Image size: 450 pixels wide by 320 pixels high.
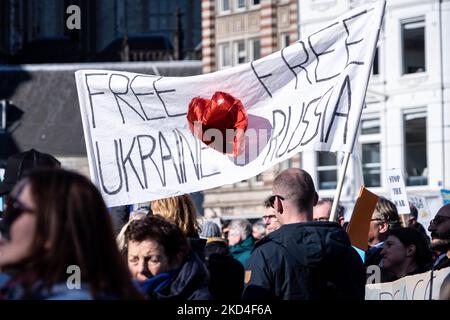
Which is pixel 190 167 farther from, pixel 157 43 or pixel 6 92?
pixel 157 43

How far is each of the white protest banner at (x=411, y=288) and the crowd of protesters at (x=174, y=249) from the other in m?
0.18

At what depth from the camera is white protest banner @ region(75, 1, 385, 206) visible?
287 inches

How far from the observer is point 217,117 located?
7238 mm

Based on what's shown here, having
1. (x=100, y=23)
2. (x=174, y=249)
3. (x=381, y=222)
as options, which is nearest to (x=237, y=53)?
(x=100, y=23)

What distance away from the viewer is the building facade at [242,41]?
40.0 metres

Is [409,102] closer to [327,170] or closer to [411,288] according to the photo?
[327,170]

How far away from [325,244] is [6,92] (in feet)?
148

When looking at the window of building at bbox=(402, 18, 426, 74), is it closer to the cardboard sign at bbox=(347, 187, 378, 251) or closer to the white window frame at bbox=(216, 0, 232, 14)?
the white window frame at bbox=(216, 0, 232, 14)

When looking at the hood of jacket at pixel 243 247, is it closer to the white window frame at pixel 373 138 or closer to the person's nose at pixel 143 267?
the person's nose at pixel 143 267

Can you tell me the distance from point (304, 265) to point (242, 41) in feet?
118

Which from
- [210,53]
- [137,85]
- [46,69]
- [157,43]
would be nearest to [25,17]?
[157,43]

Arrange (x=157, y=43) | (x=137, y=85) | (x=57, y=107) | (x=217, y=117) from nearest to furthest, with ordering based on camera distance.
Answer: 1. (x=217, y=117)
2. (x=137, y=85)
3. (x=57, y=107)
4. (x=157, y=43)

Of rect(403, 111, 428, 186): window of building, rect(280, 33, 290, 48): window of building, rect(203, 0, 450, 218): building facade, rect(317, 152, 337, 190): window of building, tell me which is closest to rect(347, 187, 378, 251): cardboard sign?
rect(203, 0, 450, 218): building facade

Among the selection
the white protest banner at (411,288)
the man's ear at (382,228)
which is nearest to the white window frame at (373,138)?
the man's ear at (382,228)
